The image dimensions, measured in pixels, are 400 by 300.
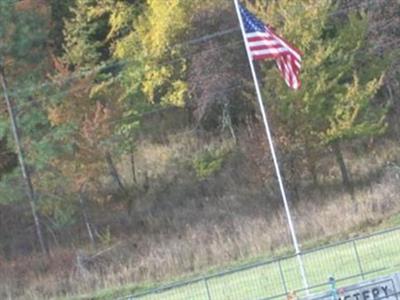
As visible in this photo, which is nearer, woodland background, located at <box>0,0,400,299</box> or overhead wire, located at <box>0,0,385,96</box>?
woodland background, located at <box>0,0,400,299</box>

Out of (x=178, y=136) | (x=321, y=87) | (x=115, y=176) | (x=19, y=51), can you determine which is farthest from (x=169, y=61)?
(x=321, y=87)

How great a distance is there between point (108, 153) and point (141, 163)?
582 centimetres

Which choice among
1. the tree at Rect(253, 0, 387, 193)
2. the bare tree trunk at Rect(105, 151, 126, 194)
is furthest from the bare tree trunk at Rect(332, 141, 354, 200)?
the bare tree trunk at Rect(105, 151, 126, 194)

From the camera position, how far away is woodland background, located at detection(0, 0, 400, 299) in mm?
41062

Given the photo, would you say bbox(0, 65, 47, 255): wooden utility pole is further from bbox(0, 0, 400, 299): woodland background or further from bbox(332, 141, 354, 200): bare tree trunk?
bbox(332, 141, 354, 200): bare tree trunk

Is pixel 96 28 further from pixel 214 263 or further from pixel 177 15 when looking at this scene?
pixel 214 263

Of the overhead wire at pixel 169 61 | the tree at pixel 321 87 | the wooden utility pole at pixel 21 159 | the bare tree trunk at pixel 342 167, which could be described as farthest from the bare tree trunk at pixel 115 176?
the bare tree trunk at pixel 342 167

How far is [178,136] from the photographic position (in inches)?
2099

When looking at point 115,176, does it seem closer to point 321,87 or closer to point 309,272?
point 321,87

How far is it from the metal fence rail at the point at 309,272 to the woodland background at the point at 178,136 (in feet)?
32.4

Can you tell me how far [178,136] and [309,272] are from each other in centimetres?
2654

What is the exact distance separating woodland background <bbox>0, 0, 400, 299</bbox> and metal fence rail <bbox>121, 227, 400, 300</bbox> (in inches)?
389

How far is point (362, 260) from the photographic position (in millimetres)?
26203

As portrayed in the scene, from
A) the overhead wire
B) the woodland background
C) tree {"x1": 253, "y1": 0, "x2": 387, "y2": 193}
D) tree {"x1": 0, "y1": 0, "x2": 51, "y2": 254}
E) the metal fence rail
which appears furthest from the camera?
the overhead wire
